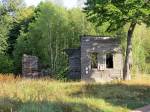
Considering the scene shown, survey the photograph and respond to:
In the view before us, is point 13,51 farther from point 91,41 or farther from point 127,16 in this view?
point 127,16

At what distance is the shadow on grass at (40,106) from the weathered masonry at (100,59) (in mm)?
23238

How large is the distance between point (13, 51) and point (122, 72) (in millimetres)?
26165

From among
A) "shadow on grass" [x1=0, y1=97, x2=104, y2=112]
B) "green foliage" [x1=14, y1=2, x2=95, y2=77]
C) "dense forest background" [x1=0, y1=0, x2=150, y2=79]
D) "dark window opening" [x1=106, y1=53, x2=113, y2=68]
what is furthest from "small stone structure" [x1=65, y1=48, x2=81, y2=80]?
"shadow on grass" [x1=0, y1=97, x2=104, y2=112]

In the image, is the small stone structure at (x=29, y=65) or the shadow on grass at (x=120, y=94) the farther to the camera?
the small stone structure at (x=29, y=65)

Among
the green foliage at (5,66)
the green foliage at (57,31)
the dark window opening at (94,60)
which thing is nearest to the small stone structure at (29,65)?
the dark window opening at (94,60)

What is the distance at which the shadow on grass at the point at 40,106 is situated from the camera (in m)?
15.8

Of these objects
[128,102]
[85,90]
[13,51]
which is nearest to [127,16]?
[85,90]

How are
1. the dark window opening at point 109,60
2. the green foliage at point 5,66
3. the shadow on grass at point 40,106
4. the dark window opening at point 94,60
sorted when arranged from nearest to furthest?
the shadow on grass at point 40,106, the dark window opening at point 94,60, the dark window opening at point 109,60, the green foliage at point 5,66

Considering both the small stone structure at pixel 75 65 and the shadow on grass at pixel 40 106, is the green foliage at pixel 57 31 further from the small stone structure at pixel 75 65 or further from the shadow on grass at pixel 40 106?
the shadow on grass at pixel 40 106

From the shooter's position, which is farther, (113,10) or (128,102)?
(113,10)

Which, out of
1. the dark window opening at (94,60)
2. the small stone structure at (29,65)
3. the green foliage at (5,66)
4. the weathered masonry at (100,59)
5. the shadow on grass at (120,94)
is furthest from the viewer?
the green foliage at (5,66)

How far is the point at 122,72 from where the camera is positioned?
142 feet

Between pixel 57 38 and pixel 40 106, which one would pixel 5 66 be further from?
pixel 40 106

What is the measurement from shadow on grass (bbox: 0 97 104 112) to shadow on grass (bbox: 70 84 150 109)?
4.07 metres
